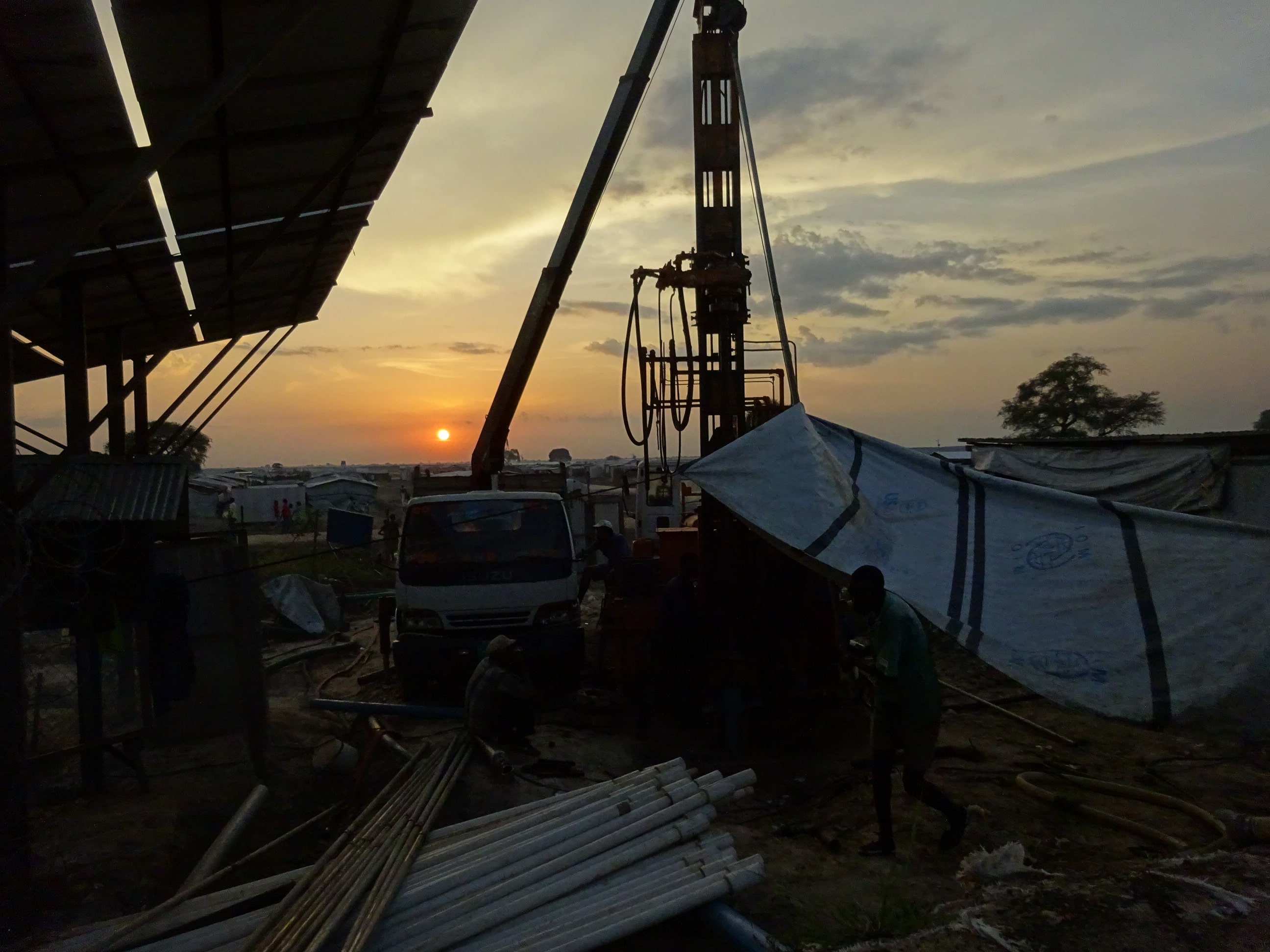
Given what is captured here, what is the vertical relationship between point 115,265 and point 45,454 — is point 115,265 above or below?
above

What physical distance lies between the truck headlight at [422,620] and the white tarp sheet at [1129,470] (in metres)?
8.81

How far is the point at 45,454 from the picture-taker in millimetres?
6113

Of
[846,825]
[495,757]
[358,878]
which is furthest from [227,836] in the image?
[846,825]

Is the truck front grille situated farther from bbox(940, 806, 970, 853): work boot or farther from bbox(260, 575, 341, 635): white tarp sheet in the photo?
bbox(260, 575, 341, 635): white tarp sheet

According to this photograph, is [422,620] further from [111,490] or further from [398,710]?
[111,490]

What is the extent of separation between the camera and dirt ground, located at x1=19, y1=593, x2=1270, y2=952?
176 inches

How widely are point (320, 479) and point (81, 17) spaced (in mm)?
52469

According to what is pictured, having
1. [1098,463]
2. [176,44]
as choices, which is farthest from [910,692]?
[1098,463]

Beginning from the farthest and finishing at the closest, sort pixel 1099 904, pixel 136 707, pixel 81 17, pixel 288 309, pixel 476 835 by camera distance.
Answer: pixel 288 309
pixel 136 707
pixel 476 835
pixel 1099 904
pixel 81 17

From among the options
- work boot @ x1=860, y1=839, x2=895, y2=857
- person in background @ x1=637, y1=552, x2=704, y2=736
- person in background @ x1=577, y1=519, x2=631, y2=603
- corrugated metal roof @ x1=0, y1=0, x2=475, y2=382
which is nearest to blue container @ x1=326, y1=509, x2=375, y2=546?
person in background @ x1=577, y1=519, x2=631, y2=603

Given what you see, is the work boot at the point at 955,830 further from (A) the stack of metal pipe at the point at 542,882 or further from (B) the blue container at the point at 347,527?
(B) the blue container at the point at 347,527

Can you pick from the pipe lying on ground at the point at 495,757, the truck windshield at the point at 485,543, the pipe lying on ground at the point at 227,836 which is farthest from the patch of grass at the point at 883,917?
the truck windshield at the point at 485,543

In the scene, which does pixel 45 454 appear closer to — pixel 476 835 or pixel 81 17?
Result: pixel 81 17

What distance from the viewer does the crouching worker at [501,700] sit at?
841 cm
